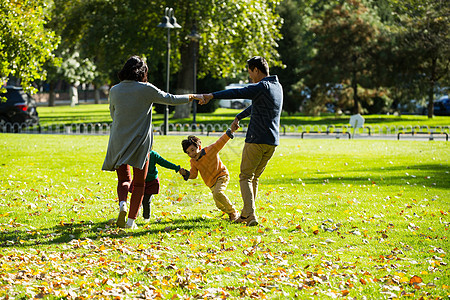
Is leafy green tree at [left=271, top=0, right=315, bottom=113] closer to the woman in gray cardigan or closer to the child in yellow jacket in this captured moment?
the child in yellow jacket

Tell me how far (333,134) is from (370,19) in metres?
11.2

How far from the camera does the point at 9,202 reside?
8.97 metres

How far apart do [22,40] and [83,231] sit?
11.5 meters

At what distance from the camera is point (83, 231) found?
7.09 meters

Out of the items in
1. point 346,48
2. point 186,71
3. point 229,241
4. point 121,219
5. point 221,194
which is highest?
point 346,48

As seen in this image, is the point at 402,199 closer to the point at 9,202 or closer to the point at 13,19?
the point at 9,202

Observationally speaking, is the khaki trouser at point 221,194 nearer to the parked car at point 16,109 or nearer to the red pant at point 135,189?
the red pant at point 135,189

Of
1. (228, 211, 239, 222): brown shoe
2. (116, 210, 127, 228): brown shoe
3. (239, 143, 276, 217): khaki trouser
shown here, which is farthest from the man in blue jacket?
(116, 210, 127, 228): brown shoe

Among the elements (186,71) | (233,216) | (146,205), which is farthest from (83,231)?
(186,71)

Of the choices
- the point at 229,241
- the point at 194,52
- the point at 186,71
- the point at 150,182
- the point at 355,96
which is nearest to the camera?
the point at 229,241

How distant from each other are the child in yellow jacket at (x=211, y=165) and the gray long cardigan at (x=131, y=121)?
68 centimetres

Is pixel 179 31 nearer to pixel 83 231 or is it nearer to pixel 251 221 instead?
pixel 251 221

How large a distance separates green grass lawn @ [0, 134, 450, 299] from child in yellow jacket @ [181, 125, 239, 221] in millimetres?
372

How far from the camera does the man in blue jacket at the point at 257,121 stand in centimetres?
720
